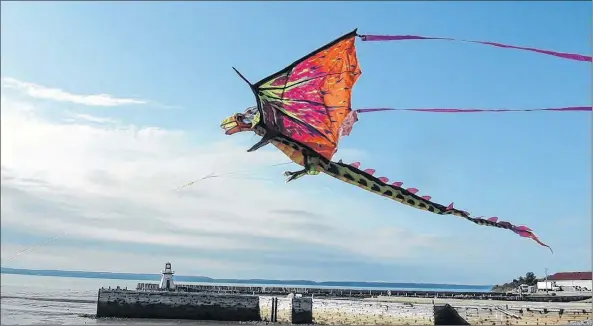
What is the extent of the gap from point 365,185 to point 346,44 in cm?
298

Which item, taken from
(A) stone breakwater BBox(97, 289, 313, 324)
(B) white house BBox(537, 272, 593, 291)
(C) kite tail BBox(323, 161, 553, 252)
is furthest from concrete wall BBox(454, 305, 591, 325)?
(B) white house BBox(537, 272, 593, 291)

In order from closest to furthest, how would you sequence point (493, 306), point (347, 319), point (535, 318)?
point (535, 318), point (493, 306), point (347, 319)

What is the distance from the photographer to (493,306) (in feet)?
100

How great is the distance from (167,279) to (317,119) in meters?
34.8

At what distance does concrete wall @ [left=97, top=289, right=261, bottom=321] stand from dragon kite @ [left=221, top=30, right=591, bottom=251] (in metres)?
28.9

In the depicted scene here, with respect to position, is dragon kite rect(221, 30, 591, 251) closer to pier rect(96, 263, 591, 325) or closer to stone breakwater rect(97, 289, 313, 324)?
pier rect(96, 263, 591, 325)

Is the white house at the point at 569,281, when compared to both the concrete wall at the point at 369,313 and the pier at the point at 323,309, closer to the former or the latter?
the pier at the point at 323,309

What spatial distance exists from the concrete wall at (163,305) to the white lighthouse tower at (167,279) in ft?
15.7

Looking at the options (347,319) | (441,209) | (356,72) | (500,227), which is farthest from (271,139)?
(347,319)

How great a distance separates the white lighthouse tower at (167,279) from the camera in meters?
42.7

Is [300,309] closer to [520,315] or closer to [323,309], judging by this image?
[323,309]

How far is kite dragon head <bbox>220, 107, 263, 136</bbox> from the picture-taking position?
11023 millimetres

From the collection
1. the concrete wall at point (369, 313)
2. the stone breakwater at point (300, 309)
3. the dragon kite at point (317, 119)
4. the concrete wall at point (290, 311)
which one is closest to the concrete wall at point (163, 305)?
the stone breakwater at point (300, 309)

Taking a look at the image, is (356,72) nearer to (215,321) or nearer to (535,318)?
(535,318)
